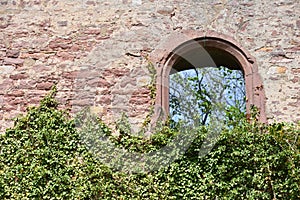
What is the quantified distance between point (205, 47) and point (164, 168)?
78.8 inches

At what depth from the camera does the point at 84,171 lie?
21.8 feet

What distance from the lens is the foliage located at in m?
6.38

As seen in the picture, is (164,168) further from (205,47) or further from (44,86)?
(44,86)

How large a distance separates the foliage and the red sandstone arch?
0.54m

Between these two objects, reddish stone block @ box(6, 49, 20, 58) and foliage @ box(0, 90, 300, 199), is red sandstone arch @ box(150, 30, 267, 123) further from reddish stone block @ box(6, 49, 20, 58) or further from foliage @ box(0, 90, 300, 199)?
reddish stone block @ box(6, 49, 20, 58)

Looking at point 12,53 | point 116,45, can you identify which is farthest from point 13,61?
point 116,45

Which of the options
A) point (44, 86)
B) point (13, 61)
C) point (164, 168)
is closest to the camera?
point (164, 168)

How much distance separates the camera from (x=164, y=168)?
6.52 meters

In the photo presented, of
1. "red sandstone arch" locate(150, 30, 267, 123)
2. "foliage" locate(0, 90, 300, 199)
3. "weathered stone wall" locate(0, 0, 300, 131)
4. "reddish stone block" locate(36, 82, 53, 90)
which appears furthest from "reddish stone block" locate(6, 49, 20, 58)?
"red sandstone arch" locate(150, 30, 267, 123)

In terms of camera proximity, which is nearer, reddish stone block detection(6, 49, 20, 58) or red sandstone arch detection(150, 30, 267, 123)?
red sandstone arch detection(150, 30, 267, 123)

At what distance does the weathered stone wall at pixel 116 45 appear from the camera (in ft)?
23.5

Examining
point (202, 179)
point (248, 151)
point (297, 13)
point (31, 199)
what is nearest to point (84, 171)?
point (31, 199)

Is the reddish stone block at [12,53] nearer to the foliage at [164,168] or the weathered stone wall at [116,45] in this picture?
the weathered stone wall at [116,45]

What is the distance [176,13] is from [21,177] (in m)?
3.19
